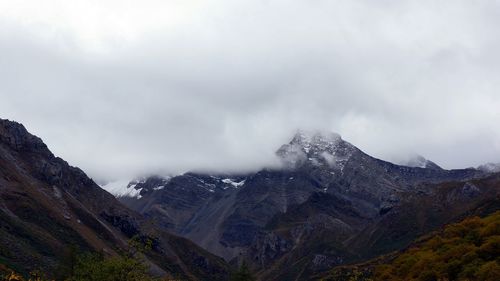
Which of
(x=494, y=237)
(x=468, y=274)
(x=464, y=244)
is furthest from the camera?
(x=464, y=244)

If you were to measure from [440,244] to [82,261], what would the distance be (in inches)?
3799

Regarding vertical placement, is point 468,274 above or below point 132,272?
above

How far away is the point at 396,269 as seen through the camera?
504 ft

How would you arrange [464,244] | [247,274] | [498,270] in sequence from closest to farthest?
[498,270]
[464,244]
[247,274]

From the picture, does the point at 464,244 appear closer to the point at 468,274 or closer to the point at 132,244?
the point at 468,274

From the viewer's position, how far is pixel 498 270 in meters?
98.7

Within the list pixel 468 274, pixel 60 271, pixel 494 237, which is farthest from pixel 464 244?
pixel 60 271

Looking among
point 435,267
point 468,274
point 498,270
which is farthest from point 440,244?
point 498,270

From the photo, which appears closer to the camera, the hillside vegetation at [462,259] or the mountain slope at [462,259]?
the hillside vegetation at [462,259]

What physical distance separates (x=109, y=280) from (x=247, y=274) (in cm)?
6583

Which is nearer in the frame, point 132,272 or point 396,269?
point 132,272

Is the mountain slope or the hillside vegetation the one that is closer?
the hillside vegetation

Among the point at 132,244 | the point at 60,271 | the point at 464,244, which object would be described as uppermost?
the point at 464,244

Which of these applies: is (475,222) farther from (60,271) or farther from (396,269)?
(60,271)
